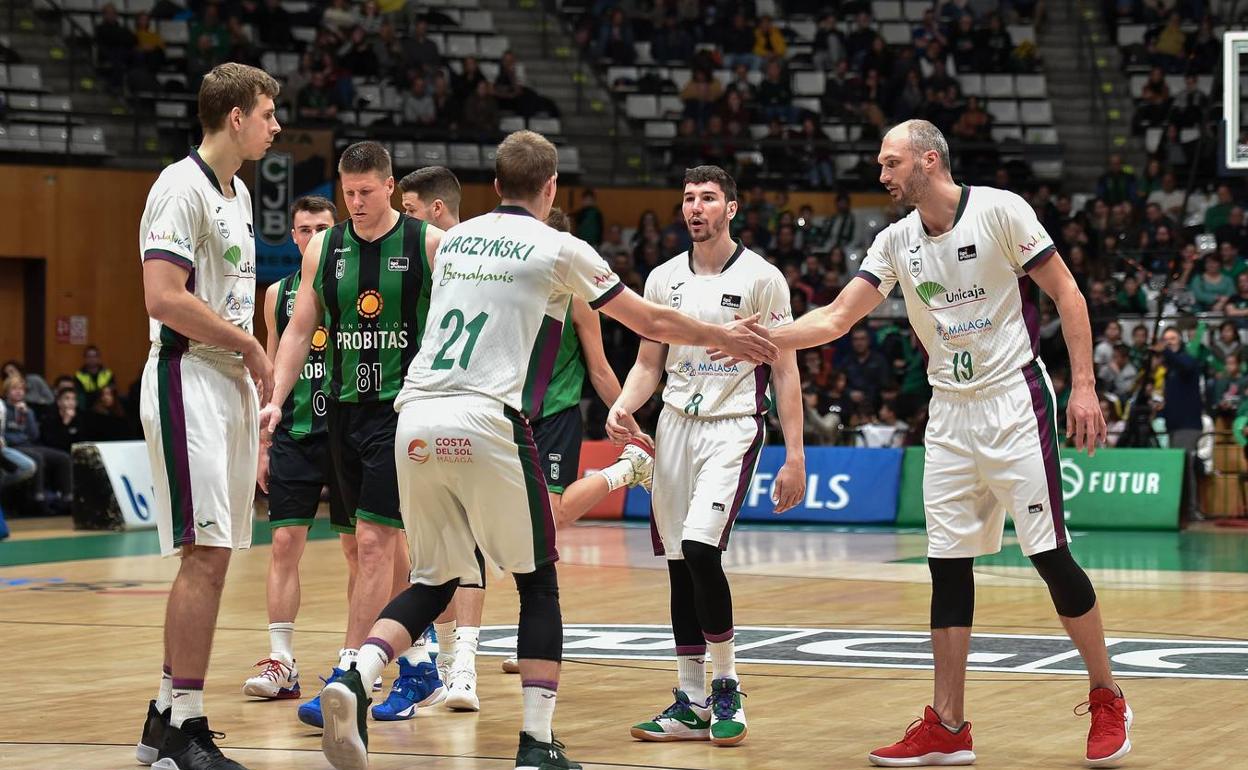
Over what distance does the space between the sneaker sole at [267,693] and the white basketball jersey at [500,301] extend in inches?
87.8

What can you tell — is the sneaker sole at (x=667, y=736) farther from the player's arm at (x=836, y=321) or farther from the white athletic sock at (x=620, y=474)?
the white athletic sock at (x=620, y=474)

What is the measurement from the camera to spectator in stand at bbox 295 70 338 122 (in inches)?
883

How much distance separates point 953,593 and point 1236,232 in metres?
15.6

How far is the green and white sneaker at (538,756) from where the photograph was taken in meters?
5.64

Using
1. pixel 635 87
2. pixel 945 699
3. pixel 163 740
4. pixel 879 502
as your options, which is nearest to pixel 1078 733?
pixel 945 699

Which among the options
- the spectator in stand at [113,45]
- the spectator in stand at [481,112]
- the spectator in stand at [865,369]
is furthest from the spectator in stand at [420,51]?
the spectator in stand at [865,369]

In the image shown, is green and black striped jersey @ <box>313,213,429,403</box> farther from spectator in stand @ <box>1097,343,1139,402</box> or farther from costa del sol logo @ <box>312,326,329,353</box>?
spectator in stand @ <box>1097,343,1139,402</box>

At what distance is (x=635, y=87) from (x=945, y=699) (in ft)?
67.3

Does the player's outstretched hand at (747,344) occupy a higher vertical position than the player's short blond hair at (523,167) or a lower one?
lower

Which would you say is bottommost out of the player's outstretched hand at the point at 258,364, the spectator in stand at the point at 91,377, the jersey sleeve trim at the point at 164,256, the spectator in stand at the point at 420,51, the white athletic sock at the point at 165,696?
the white athletic sock at the point at 165,696

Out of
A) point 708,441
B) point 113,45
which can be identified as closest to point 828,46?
point 113,45

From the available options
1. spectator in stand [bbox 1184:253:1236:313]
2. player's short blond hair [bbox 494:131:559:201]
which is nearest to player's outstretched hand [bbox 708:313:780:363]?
player's short blond hair [bbox 494:131:559:201]

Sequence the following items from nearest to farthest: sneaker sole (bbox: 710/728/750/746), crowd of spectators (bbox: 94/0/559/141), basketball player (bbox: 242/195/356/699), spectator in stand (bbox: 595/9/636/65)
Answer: sneaker sole (bbox: 710/728/750/746)
basketball player (bbox: 242/195/356/699)
crowd of spectators (bbox: 94/0/559/141)
spectator in stand (bbox: 595/9/636/65)

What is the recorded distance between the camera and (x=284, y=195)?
2102 cm
